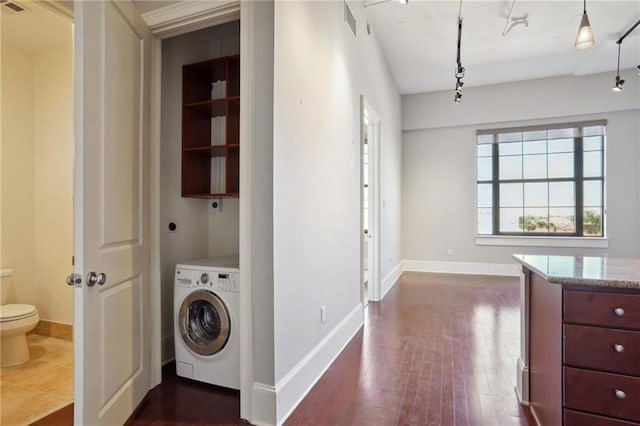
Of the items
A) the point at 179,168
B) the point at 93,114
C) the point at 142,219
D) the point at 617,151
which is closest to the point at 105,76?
the point at 93,114

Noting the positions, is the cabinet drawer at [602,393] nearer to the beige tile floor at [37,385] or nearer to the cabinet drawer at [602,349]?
the cabinet drawer at [602,349]

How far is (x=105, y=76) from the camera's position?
5.63ft

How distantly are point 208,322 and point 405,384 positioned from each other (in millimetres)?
1462

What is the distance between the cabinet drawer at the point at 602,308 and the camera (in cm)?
136

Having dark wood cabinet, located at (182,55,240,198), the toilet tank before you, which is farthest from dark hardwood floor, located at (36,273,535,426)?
the toilet tank

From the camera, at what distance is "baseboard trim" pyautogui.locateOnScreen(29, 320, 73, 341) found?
124 inches

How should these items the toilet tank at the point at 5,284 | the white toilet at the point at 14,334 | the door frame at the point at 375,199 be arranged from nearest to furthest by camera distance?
the white toilet at the point at 14,334
the toilet tank at the point at 5,284
the door frame at the point at 375,199

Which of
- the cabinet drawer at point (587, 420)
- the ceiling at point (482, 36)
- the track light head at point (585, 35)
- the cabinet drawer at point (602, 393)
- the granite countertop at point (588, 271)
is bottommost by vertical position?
the cabinet drawer at point (587, 420)

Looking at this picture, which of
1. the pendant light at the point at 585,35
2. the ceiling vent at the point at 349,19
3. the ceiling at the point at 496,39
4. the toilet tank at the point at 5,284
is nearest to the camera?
the pendant light at the point at 585,35

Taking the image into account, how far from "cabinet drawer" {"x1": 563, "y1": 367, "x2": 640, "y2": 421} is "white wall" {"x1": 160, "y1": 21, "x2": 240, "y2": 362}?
2.44m

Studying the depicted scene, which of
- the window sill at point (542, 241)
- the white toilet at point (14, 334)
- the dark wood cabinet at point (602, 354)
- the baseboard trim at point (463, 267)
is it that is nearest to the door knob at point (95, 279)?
the white toilet at point (14, 334)

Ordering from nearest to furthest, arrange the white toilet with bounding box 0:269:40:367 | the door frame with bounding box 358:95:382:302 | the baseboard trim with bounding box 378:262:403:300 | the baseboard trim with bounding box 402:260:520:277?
the white toilet with bounding box 0:269:40:367, the door frame with bounding box 358:95:382:302, the baseboard trim with bounding box 378:262:403:300, the baseboard trim with bounding box 402:260:520:277

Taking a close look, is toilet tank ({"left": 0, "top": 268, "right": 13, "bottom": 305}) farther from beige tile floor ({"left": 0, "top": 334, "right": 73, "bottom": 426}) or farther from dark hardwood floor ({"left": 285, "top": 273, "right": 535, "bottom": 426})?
dark hardwood floor ({"left": 285, "top": 273, "right": 535, "bottom": 426})

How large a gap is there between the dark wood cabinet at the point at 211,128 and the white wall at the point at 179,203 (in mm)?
97
